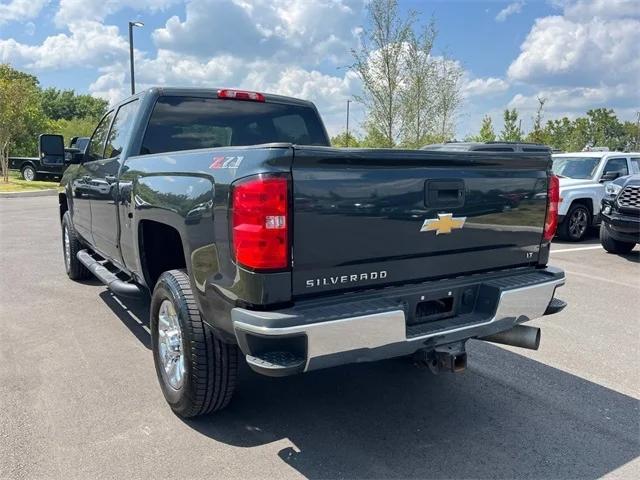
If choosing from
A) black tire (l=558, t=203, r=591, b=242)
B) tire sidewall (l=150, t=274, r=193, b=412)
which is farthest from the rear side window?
black tire (l=558, t=203, r=591, b=242)

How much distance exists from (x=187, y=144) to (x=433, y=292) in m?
2.45

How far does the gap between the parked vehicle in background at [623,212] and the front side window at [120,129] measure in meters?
7.43

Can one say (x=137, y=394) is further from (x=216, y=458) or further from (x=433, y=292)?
(x=433, y=292)

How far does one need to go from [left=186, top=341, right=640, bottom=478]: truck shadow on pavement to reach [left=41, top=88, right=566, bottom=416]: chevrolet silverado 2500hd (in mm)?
465

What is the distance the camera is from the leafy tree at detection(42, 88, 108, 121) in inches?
2424

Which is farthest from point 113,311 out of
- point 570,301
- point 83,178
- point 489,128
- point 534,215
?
point 489,128

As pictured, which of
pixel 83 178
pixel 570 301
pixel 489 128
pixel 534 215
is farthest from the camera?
pixel 489 128

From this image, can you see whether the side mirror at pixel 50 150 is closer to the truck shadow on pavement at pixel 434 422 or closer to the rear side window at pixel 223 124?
the rear side window at pixel 223 124

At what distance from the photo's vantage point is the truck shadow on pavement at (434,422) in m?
2.88

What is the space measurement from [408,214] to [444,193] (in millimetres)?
283

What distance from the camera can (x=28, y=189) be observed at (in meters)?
21.1

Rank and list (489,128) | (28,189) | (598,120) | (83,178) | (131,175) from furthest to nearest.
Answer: (598,120) → (489,128) → (28,189) → (83,178) → (131,175)

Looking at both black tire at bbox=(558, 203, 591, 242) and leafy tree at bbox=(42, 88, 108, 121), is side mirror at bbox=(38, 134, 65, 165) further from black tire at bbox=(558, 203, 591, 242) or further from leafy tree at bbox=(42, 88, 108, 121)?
leafy tree at bbox=(42, 88, 108, 121)

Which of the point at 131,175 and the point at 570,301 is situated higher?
the point at 131,175
